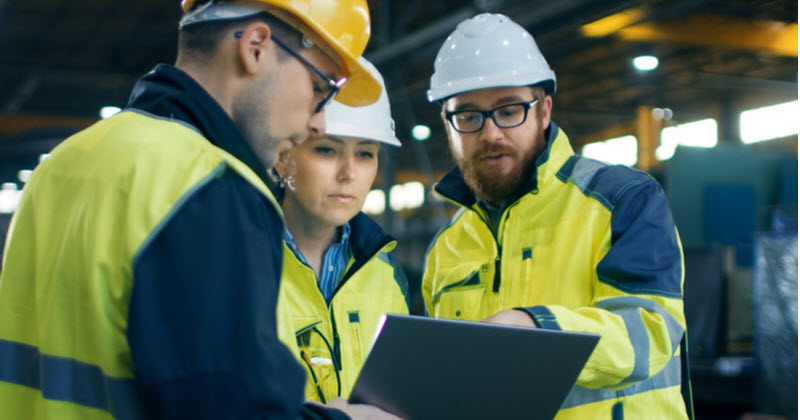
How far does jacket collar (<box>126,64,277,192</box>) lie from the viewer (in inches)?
44.8

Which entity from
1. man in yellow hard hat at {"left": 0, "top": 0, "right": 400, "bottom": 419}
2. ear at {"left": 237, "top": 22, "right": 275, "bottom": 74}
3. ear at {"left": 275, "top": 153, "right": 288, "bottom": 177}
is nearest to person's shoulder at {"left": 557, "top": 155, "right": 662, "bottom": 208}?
ear at {"left": 275, "top": 153, "right": 288, "bottom": 177}

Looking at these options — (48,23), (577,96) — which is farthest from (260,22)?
(577,96)

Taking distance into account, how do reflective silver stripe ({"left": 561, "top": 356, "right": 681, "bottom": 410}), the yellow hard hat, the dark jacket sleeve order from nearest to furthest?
the dark jacket sleeve
the yellow hard hat
reflective silver stripe ({"left": 561, "top": 356, "right": 681, "bottom": 410})

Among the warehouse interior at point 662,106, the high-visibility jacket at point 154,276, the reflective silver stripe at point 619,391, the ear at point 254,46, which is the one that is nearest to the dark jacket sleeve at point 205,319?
the high-visibility jacket at point 154,276

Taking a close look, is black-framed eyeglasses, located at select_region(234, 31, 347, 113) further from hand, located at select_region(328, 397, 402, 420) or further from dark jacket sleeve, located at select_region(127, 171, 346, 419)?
hand, located at select_region(328, 397, 402, 420)

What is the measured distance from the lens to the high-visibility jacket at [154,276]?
945 millimetres

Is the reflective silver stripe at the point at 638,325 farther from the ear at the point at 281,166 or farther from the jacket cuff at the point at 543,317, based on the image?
the ear at the point at 281,166

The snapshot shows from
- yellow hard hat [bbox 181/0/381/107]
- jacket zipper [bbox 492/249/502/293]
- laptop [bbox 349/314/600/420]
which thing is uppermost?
yellow hard hat [bbox 181/0/381/107]

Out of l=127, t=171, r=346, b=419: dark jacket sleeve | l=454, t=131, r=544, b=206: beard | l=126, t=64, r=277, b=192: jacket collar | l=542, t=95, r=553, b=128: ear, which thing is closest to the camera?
l=127, t=171, r=346, b=419: dark jacket sleeve

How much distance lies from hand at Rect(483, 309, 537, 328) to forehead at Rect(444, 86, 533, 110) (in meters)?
0.85

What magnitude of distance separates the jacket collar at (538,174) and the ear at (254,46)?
1.09 meters

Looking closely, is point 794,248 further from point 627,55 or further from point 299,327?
point 627,55

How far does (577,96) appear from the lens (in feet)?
→ 61.7

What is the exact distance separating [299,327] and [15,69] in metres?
15.3
